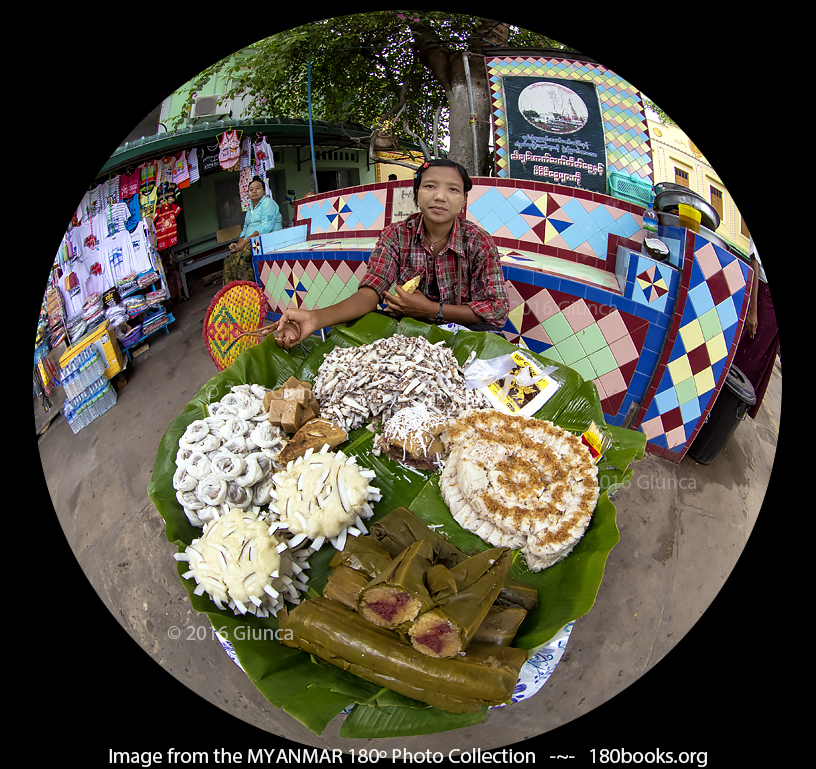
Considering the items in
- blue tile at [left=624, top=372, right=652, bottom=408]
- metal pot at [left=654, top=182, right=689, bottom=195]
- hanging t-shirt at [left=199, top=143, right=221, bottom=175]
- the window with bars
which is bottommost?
blue tile at [left=624, top=372, right=652, bottom=408]

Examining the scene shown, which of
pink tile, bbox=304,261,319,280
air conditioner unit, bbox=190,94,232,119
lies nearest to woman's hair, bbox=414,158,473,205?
pink tile, bbox=304,261,319,280

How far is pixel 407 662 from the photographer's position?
5.95 ft

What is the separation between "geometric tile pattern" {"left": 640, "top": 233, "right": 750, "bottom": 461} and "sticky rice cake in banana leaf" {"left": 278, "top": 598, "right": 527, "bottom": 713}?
4.67 ft

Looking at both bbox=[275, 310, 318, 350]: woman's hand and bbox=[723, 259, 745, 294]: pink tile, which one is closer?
bbox=[723, 259, 745, 294]: pink tile

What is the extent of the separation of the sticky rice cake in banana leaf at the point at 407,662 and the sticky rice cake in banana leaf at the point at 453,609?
0.06 metres

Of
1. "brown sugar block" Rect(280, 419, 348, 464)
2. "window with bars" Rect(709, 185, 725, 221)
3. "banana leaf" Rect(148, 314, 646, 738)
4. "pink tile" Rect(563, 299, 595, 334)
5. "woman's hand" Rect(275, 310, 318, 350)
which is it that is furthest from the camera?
"woman's hand" Rect(275, 310, 318, 350)

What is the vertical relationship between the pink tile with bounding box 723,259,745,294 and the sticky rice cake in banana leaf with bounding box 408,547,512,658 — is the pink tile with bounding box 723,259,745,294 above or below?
above

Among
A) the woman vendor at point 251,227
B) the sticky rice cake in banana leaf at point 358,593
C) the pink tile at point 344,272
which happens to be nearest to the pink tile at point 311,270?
the pink tile at point 344,272

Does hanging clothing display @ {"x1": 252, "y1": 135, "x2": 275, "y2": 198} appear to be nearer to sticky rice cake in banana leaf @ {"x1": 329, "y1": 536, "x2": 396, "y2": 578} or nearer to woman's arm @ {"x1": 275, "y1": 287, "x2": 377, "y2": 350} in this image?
woman's arm @ {"x1": 275, "y1": 287, "x2": 377, "y2": 350}

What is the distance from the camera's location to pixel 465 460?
2314 millimetres

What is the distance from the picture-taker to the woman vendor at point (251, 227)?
258cm

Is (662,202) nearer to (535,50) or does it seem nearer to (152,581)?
(535,50)

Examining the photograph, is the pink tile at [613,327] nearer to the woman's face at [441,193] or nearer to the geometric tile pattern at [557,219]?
the geometric tile pattern at [557,219]

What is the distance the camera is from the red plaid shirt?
2.64 m
